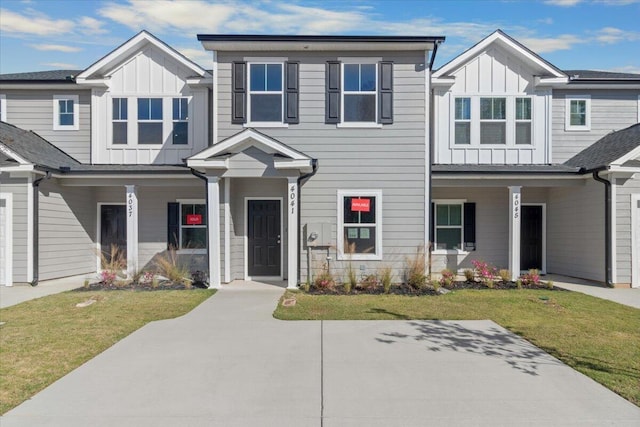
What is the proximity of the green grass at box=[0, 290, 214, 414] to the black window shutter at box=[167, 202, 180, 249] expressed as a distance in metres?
3.07

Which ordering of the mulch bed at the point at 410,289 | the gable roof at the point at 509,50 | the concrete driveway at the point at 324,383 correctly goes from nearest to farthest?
the concrete driveway at the point at 324,383
the mulch bed at the point at 410,289
the gable roof at the point at 509,50

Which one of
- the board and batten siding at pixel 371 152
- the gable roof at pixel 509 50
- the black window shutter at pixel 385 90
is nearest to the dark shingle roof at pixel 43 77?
the board and batten siding at pixel 371 152

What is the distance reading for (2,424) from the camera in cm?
368

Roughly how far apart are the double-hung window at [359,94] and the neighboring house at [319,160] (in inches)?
1.5

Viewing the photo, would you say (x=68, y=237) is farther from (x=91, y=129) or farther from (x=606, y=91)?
(x=606, y=91)

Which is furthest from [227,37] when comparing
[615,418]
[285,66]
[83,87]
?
[615,418]

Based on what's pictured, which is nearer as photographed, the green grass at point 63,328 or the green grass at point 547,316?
the green grass at point 63,328

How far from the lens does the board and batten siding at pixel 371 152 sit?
1093 cm

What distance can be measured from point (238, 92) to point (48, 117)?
6808 mm

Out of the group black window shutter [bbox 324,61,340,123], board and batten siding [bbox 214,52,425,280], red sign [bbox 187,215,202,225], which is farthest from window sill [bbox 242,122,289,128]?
red sign [bbox 187,215,202,225]

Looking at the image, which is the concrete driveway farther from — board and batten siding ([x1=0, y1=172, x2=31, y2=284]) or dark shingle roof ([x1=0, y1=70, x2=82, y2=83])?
dark shingle roof ([x1=0, y1=70, x2=82, y2=83])

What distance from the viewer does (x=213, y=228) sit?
10.5m

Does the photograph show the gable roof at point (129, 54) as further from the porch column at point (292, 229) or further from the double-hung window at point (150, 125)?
the porch column at point (292, 229)

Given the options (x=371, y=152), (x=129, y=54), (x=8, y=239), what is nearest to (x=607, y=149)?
(x=371, y=152)
